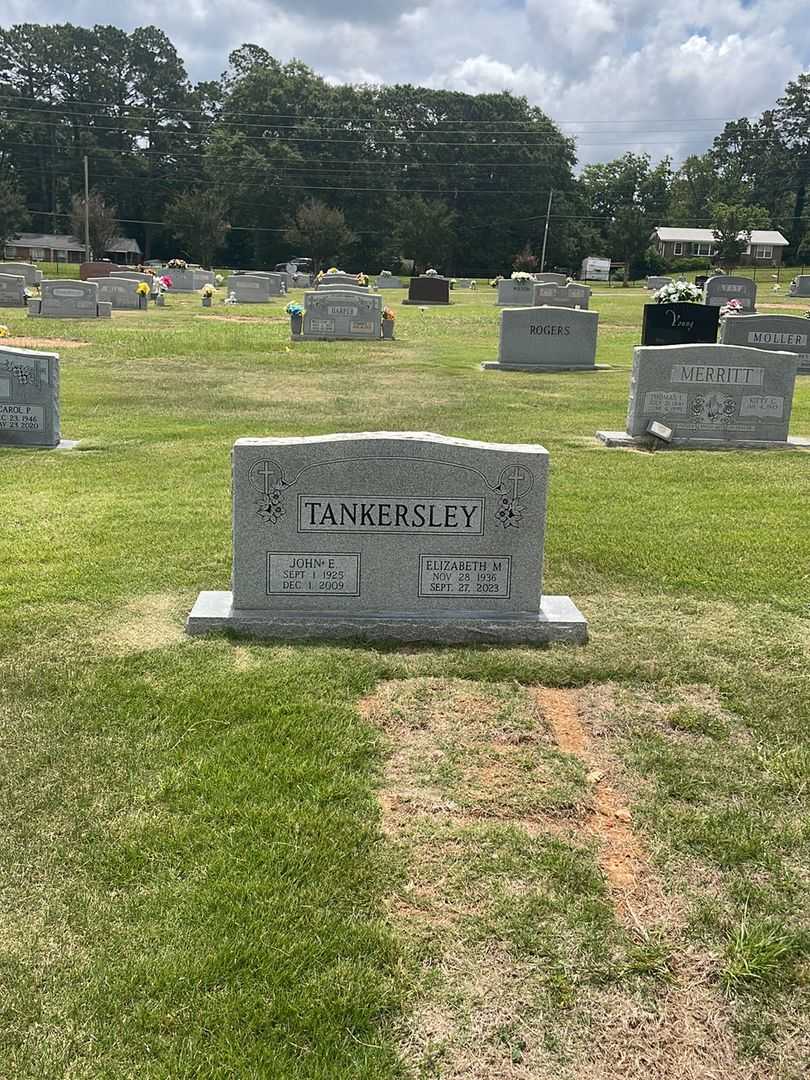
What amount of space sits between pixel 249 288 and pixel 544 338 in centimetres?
2374

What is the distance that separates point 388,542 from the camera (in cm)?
528

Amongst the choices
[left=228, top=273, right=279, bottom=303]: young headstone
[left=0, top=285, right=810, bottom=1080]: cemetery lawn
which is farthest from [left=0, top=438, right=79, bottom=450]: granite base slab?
[left=228, top=273, right=279, bottom=303]: young headstone

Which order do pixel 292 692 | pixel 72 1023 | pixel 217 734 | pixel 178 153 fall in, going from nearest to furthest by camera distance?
pixel 72 1023 → pixel 217 734 → pixel 292 692 → pixel 178 153

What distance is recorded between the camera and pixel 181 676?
4.72m

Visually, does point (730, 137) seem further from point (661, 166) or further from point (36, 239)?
point (36, 239)

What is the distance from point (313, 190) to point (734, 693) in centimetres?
8582

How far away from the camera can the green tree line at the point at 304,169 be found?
8044 cm

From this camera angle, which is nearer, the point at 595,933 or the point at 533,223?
the point at 595,933

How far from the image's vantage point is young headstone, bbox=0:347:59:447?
10.6 metres

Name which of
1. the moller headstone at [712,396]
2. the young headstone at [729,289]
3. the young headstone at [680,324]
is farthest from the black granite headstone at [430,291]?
the moller headstone at [712,396]

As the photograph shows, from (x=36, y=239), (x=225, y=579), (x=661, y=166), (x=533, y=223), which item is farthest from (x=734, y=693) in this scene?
(x=661, y=166)

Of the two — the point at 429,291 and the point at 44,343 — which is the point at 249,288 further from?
the point at 44,343

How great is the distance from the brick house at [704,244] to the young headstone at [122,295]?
56254 millimetres

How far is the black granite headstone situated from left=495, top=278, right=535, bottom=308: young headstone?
2436mm
